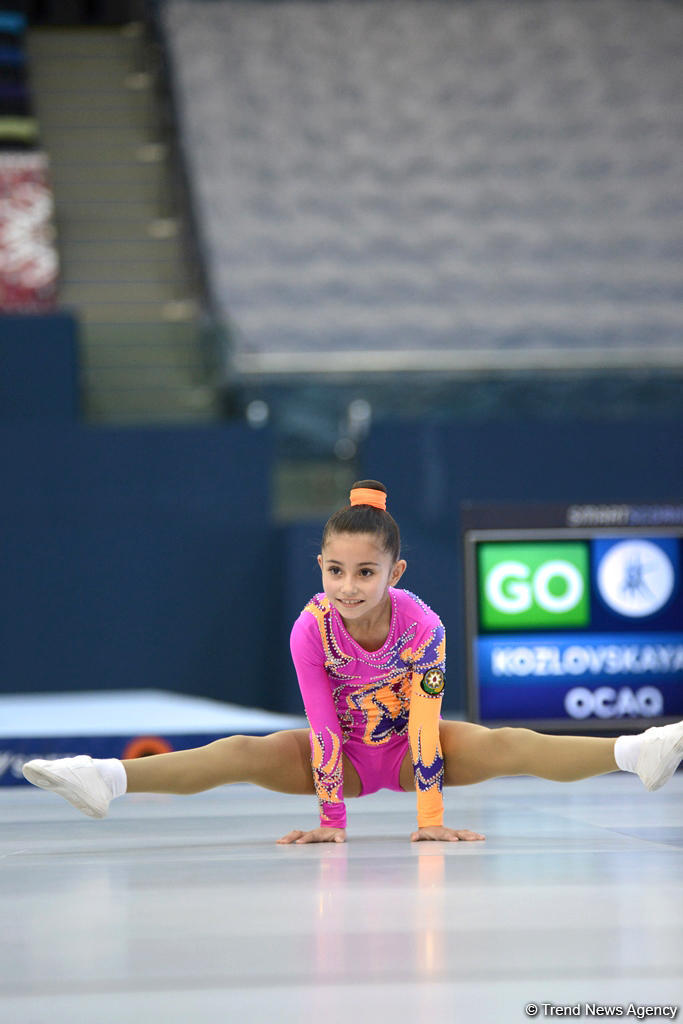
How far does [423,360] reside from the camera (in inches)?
371

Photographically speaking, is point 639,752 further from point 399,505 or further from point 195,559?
point 195,559

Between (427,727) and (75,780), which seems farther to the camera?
(427,727)

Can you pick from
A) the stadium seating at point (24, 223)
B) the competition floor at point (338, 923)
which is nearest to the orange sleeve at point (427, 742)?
the competition floor at point (338, 923)

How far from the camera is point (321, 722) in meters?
3.08

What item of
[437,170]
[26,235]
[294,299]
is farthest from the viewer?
[437,170]

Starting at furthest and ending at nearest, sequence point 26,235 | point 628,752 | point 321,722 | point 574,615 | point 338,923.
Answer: point 26,235 < point 574,615 < point 321,722 < point 628,752 < point 338,923

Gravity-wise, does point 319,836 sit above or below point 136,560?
below

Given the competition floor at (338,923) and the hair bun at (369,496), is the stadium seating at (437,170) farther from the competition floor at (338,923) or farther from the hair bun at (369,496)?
the competition floor at (338,923)

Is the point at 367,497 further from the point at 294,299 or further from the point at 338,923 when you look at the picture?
the point at 294,299

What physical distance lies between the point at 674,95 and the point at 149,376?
6.88 meters

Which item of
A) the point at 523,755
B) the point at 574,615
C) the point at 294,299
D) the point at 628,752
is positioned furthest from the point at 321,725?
the point at 294,299

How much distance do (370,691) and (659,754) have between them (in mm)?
674

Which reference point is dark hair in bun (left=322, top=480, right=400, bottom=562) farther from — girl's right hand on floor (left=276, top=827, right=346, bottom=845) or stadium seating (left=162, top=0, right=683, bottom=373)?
stadium seating (left=162, top=0, right=683, bottom=373)

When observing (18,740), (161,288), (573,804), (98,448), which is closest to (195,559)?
(98,448)
